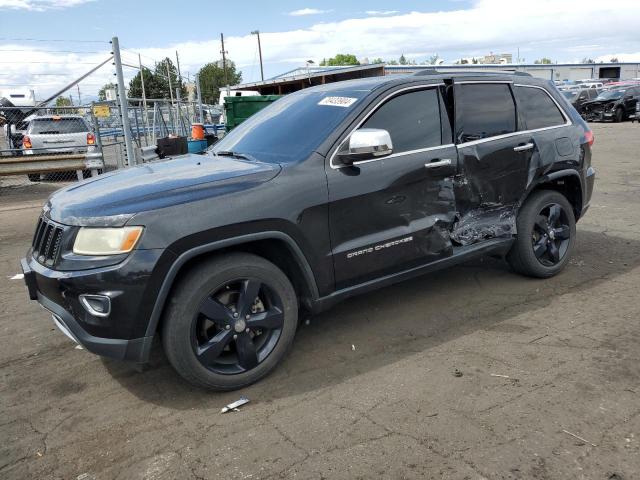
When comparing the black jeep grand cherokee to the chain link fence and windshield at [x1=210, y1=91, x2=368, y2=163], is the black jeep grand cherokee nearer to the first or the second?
windshield at [x1=210, y1=91, x2=368, y2=163]

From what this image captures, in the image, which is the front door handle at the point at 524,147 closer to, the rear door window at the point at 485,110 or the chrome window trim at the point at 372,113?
the rear door window at the point at 485,110

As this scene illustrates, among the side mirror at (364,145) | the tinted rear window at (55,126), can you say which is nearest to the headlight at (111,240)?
the side mirror at (364,145)

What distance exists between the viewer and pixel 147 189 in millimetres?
3125

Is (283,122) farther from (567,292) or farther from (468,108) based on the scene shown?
(567,292)

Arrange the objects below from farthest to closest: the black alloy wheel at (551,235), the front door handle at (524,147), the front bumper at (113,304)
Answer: the black alloy wheel at (551,235) < the front door handle at (524,147) < the front bumper at (113,304)

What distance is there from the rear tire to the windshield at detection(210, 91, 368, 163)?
1.92m

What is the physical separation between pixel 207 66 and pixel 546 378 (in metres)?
84.2

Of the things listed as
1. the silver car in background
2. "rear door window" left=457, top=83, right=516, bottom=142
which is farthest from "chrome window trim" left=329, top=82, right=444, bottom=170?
the silver car in background

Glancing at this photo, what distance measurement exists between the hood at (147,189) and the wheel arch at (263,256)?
0.97ft

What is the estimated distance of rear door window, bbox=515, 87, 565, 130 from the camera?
15.4 feet

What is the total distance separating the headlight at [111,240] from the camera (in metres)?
2.87

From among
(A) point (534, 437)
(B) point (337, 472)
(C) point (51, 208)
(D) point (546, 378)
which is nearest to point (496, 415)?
(A) point (534, 437)

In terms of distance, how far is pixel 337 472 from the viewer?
2537 mm

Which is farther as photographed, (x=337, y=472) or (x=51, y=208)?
(x=51, y=208)
